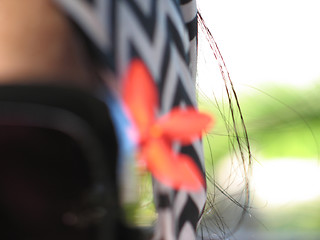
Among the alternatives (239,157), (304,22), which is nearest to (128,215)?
(239,157)

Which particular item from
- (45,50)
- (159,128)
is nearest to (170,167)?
(159,128)

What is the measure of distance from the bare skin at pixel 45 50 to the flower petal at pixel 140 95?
0.04 metres

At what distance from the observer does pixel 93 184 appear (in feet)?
1.69

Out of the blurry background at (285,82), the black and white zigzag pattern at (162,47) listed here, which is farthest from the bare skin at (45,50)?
the blurry background at (285,82)

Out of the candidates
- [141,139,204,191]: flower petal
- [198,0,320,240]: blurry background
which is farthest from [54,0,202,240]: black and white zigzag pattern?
[198,0,320,240]: blurry background

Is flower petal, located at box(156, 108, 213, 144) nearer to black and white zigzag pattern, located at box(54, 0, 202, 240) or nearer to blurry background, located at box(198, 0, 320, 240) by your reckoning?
black and white zigzag pattern, located at box(54, 0, 202, 240)

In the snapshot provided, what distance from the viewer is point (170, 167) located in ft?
2.04

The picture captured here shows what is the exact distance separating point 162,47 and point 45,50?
134mm

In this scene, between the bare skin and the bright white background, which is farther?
the bright white background

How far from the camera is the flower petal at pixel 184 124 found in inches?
24.3

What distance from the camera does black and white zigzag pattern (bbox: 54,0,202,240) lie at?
1.83 feet

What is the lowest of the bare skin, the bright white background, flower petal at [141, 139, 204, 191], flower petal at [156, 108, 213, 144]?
flower petal at [141, 139, 204, 191]

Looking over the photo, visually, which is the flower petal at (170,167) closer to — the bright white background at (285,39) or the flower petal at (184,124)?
the flower petal at (184,124)

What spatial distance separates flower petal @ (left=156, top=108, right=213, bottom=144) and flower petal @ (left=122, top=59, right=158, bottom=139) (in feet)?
0.07
